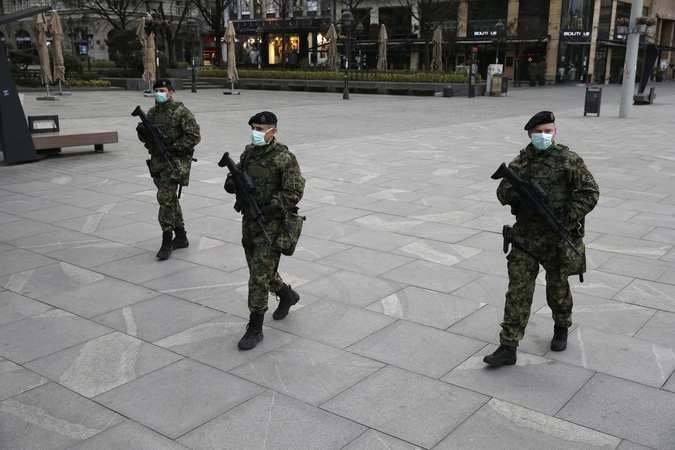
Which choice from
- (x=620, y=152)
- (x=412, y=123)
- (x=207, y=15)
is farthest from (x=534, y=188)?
(x=207, y=15)

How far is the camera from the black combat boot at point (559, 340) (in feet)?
16.9

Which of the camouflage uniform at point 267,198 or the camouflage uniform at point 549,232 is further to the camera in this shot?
the camouflage uniform at point 267,198

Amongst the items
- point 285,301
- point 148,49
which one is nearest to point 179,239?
point 285,301

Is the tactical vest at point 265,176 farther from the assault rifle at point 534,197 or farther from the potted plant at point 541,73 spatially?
the potted plant at point 541,73

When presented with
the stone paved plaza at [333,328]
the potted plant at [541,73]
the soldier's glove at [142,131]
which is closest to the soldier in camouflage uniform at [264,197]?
the stone paved plaza at [333,328]

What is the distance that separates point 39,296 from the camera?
6.37m

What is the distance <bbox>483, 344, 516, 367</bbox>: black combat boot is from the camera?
191 inches

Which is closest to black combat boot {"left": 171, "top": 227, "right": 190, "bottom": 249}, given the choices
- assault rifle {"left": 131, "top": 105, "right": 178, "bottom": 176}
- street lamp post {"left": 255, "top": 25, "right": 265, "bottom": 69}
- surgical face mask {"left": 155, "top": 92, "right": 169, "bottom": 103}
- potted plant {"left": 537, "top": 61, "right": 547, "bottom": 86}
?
assault rifle {"left": 131, "top": 105, "right": 178, "bottom": 176}

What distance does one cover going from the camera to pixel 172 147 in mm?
7332

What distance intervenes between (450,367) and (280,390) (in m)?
1.25

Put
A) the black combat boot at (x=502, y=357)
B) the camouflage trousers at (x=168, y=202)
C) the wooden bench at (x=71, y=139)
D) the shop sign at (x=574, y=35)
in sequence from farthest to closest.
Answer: the shop sign at (x=574, y=35) → the wooden bench at (x=71, y=139) → the camouflage trousers at (x=168, y=202) → the black combat boot at (x=502, y=357)

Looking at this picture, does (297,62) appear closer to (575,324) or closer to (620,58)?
(620,58)

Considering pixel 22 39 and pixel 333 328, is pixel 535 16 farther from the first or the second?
pixel 333 328

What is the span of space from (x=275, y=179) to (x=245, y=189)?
0.81 feet
